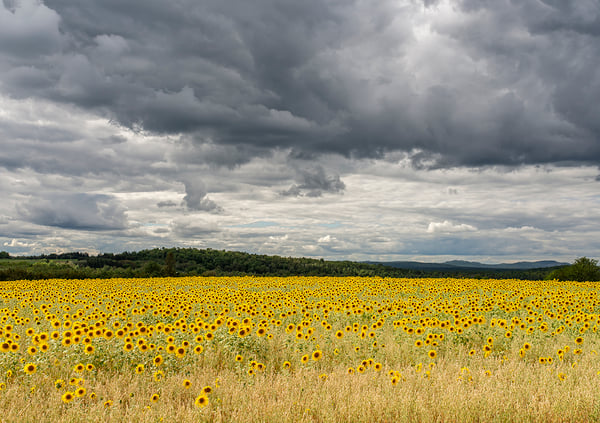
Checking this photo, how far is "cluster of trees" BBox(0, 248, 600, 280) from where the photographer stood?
155 ft

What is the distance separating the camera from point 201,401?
22.5ft

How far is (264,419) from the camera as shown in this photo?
21.6 ft

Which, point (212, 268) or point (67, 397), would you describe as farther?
point (212, 268)

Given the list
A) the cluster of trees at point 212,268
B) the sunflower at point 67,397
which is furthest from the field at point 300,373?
the cluster of trees at point 212,268

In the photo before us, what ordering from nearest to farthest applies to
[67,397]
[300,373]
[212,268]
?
[67,397]
[300,373]
[212,268]

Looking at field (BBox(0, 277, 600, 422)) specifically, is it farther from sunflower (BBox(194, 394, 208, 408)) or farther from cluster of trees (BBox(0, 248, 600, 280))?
cluster of trees (BBox(0, 248, 600, 280))

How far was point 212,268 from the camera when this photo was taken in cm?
8062

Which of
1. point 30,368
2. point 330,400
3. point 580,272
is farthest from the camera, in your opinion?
point 580,272

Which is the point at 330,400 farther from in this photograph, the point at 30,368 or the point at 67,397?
the point at 30,368

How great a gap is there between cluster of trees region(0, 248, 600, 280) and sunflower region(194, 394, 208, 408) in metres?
41.2

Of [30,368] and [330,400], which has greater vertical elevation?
[30,368]

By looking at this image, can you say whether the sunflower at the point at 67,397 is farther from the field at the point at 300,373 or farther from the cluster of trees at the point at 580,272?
the cluster of trees at the point at 580,272

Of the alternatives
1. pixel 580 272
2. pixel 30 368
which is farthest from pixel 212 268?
pixel 30 368

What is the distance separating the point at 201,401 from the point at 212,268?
75.6m
